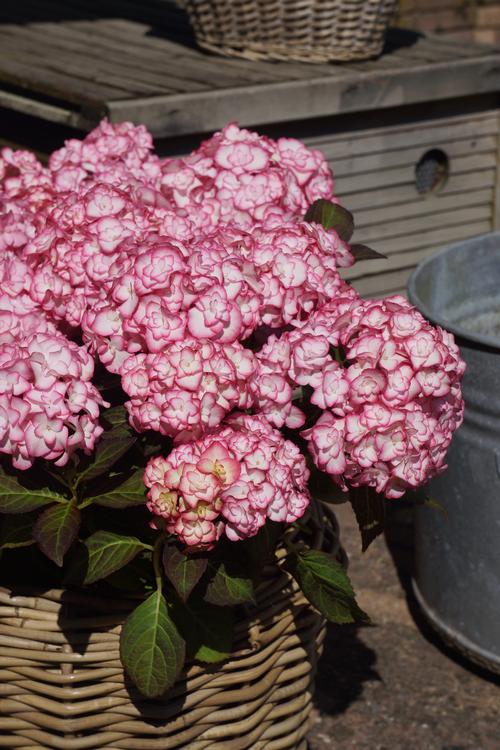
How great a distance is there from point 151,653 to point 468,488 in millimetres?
975

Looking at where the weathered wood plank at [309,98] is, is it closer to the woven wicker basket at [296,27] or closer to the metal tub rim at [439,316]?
the woven wicker basket at [296,27]

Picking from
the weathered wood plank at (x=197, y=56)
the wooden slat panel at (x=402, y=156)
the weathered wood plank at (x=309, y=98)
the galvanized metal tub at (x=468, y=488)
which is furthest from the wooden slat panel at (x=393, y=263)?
the galvanized metal tub at (x=468, y=488)

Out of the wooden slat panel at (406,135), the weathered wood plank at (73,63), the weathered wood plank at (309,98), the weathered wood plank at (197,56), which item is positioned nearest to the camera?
the weathered wood plank at (309,98)

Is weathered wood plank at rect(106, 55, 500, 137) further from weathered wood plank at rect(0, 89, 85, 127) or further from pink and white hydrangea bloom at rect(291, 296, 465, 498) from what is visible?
pink and white hydrangea bloom at rect(291, 296, 465, 498)

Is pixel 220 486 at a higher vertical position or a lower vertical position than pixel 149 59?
higher

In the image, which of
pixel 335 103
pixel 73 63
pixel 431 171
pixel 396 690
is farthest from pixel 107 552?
pixel 431 171

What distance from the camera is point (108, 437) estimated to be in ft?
4.60

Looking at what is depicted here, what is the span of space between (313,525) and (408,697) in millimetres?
824

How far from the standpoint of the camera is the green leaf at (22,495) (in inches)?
53.9

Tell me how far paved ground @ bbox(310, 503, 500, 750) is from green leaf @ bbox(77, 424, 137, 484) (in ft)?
3.47

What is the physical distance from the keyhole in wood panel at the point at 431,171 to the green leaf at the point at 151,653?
225cm

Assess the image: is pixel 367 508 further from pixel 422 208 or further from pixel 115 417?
pixel 422 208

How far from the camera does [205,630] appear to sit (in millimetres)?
1450

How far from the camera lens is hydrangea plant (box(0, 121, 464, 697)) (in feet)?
4.27
